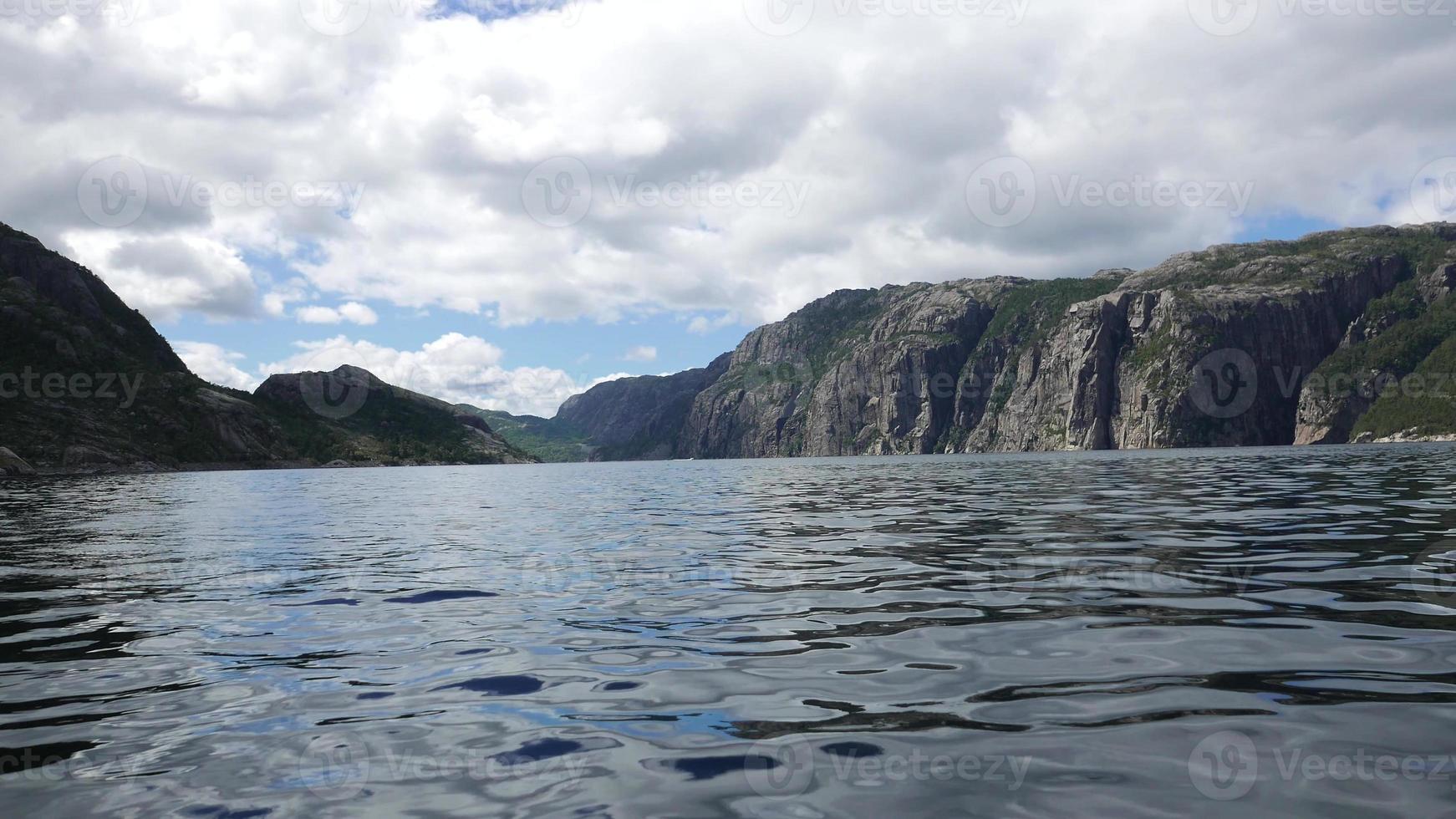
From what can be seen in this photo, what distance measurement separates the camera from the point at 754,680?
9.74 meters

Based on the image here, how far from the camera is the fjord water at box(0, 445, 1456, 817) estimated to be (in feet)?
21.4

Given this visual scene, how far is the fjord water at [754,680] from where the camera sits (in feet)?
21.4

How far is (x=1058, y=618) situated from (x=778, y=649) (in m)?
4.86

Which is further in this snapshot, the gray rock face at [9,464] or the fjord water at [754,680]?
the gray rock face at [9,464]

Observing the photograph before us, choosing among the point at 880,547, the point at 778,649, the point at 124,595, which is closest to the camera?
the point at 778,649

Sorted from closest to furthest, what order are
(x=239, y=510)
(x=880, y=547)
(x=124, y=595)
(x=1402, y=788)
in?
(x=1402, y=788)
(x=124, y=595)
(x=880, y=547)
(x=239, y=510)

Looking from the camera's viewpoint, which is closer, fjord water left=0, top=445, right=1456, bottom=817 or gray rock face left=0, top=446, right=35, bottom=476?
fjord water left=0, top=445, right=1456, bottom=817

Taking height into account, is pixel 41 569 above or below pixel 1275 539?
below

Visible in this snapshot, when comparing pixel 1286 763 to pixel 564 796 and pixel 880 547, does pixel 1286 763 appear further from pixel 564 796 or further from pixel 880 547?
pixel 880 547

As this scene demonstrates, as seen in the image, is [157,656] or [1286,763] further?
[157,656]

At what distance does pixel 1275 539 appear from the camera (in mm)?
21562

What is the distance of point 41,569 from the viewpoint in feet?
68.7

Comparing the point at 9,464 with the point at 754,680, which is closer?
the point at 754,680

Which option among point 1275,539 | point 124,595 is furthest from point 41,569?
point 1275,539
